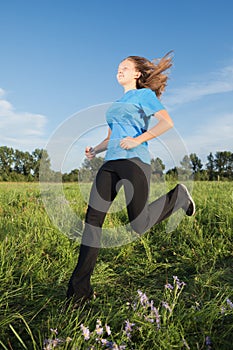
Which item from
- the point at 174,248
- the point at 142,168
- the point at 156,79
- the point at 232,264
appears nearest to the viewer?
the point at 142,168

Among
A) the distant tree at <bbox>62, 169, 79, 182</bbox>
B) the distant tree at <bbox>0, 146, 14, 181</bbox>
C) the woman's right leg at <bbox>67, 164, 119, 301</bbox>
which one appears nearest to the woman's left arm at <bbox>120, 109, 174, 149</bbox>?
the woman's right leg at <bbox>67, 164, 119, 301</bbox>

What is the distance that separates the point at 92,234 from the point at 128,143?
825 millimetres

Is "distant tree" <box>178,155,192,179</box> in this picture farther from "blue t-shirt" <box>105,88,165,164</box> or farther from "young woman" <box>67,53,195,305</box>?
"blue t-shirt" <box>105,88,165,164</box>

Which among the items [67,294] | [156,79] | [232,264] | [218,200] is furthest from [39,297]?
A: [218,200]

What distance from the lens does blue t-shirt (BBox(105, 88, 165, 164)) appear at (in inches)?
132

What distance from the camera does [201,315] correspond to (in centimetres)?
273

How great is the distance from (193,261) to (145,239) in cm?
71

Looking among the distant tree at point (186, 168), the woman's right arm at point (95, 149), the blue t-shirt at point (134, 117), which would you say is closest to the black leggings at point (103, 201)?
the blue t-shirt at point (134, 117)

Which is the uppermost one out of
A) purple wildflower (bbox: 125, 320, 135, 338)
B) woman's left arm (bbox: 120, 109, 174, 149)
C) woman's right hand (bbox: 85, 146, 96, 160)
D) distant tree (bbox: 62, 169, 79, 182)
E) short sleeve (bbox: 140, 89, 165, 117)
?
short sleeve (bbox: 140, 89, 165, 117)

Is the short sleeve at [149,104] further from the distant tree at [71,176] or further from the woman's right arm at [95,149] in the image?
the distant tree at [71,176]

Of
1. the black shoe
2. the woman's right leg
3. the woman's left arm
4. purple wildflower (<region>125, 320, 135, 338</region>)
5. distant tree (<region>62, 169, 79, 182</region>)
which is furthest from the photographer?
the black shoe

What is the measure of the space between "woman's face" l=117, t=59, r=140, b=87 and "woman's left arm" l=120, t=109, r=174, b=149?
504 mm

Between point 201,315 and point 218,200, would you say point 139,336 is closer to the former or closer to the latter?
point 201,315

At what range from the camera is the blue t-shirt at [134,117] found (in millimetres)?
3346
